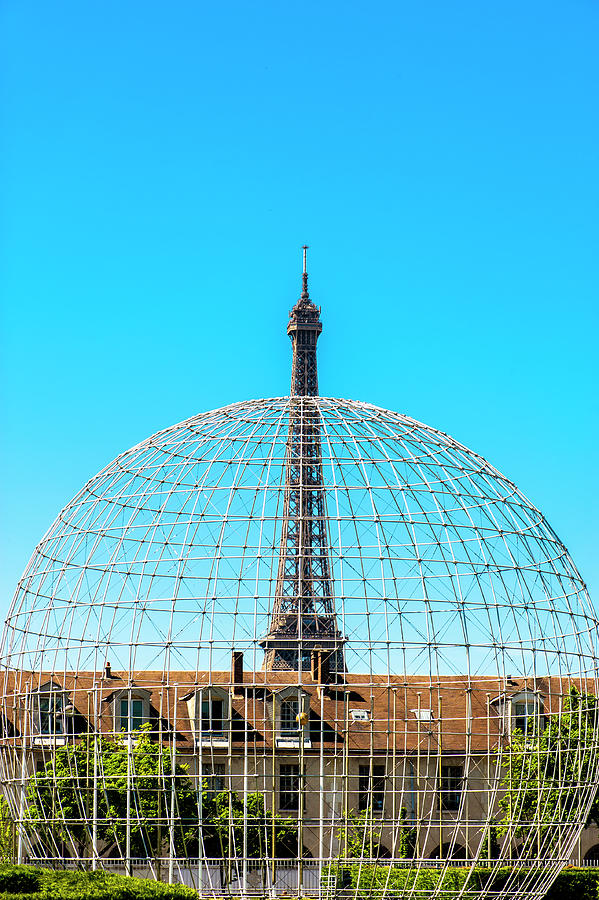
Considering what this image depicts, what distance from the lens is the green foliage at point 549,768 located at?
98.5ft

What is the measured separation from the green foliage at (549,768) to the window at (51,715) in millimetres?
12024

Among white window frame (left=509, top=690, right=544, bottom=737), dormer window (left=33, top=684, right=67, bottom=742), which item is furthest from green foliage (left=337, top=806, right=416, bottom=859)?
dormer window (left=33, top=684, right=67, bottom=742)

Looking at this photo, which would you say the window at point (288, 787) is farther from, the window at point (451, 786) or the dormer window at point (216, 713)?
the window at point (451, 786)

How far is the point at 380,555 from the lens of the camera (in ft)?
99.4

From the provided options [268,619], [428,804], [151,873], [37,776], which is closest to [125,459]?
[268,619]

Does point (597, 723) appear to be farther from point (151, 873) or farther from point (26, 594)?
point (26, 594)

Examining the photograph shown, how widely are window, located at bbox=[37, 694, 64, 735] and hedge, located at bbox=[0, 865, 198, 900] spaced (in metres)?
3.74

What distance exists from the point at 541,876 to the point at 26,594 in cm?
1702

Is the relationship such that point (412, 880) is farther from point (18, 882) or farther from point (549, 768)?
point (18, 882)

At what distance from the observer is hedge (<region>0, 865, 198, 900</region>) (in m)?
24.9

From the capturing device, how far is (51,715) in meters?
32.3

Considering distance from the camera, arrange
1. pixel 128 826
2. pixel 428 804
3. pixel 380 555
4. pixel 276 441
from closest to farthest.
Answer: pixel 128 826, pixel 380 555, pixel 276 441, pixel 428 804

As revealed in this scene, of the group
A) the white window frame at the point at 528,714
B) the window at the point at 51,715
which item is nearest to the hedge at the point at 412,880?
the white window frame at the point at 528,714

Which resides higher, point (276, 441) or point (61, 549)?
point (276, 441)
